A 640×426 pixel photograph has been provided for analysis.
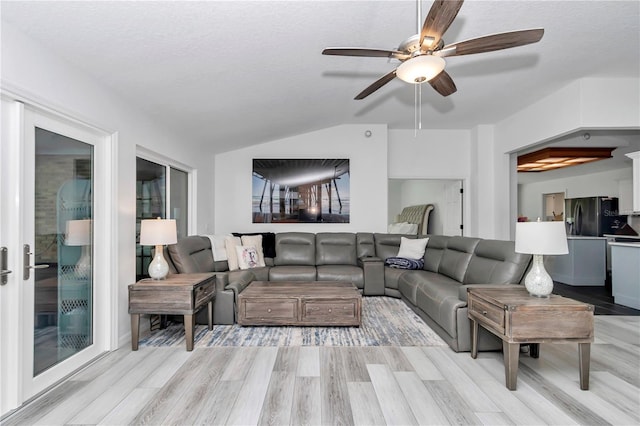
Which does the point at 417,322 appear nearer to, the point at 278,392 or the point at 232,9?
the point at 278,392

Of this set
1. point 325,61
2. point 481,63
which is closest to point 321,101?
point 325,61

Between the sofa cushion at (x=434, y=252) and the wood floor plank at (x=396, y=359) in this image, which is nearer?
the wood floor plank at (x=396, y=359)

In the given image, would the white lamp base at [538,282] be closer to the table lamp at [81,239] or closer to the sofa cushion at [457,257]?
the sofa cushion at [457,257]

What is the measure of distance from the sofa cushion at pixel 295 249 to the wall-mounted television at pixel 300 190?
42 cm

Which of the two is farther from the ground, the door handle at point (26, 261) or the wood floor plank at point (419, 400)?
the door handle at point (26, 261)

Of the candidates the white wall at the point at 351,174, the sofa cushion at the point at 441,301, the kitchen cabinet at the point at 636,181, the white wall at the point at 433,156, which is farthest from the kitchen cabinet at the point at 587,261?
the white wall at the point at 351,174

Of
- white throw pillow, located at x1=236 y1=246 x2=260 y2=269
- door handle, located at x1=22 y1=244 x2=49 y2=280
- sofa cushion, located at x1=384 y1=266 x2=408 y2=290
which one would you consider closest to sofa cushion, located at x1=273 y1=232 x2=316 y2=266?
white throw pillow, located at x1=236 y1=246 x2=260 y2=269

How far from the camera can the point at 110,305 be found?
9.08 feet

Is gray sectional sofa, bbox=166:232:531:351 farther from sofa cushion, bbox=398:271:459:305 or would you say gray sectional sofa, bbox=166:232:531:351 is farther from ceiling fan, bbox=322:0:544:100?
ceiling fan, bbox=322:0:544:100

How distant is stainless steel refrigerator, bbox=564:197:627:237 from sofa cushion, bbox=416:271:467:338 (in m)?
5.44

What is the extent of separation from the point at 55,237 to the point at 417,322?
350 cm

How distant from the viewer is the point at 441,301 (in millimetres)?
3029

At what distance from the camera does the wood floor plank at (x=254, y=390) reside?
186 centimetres

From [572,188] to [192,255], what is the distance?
9.40m
